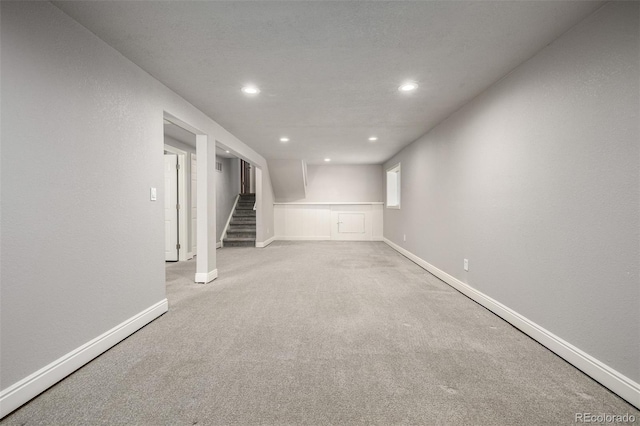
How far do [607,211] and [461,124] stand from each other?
196cm

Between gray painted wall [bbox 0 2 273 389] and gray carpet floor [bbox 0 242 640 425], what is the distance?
34 cm

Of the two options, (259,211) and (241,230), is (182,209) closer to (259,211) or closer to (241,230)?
(259,211)

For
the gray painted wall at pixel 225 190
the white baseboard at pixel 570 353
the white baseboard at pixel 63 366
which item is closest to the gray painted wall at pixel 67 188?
the white baseboard at pixel 63 366

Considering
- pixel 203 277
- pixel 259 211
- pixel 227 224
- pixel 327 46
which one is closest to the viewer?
pixel 327 46

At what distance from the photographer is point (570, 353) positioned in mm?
1710

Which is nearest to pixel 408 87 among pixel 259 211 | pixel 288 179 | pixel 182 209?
pixel 182 209

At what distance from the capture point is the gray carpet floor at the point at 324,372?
129 centimetres

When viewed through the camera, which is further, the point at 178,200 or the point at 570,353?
the point at 178,200

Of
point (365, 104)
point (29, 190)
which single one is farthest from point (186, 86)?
point (365, 104)

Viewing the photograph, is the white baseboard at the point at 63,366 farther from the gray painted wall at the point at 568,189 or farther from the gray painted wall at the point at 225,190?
the gray painted wall at the point at 225,190

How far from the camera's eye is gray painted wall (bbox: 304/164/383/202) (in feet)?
26.0

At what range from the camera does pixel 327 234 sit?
314 inches

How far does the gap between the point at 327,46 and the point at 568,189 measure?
188 cm

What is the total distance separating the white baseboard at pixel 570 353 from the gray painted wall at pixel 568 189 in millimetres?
43
